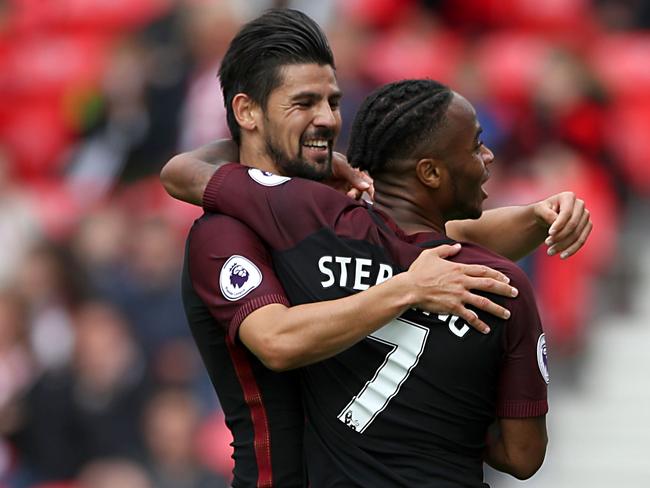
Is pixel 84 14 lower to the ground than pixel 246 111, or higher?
higher

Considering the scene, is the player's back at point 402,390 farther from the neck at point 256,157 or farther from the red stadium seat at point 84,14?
the red stadium seat at point 84,14

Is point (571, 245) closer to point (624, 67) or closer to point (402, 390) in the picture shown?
point (402, 390)

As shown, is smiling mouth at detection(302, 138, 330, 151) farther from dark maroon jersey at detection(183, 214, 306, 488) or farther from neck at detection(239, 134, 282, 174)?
dark maroon jersey at detection(183, 214, 306, 488)

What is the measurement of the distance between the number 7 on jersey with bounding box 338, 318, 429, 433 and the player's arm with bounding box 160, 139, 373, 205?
409 mm

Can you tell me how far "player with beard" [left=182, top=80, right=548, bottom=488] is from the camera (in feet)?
9.73

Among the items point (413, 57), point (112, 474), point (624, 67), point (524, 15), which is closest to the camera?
point (112, 474)

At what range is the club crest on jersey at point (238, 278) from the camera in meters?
3.02

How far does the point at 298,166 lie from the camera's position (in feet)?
10.9

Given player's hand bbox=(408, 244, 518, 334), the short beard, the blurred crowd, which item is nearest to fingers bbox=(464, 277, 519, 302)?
player's hand bbox=(408, 244, 518, 334)

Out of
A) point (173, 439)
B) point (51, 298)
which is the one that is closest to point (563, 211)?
point (173, 439)

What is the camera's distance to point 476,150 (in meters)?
3.16

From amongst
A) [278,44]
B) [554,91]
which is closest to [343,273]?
[278,44]

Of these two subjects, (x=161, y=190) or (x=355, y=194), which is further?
(x=161, y=190)

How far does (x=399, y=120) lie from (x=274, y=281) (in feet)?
1.59
